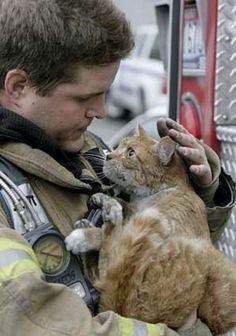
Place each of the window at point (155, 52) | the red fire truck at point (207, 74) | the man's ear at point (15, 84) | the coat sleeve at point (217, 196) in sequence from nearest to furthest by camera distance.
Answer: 1. the man's ear at point (15, 84)
2. the coat sleeve at point (217, 196)
3. the red fire truck at point (207, 74)
4. the window at point (155, 52)

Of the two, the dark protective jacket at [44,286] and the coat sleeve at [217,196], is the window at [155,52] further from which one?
the dark protective jacket at [44,286]

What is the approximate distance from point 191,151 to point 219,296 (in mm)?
456

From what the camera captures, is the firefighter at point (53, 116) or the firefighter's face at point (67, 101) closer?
the firefighter at point (53, 116)

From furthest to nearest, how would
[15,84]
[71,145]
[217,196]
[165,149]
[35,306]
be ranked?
[217,196]
[165,149]
[71,145]
[15,84]
[35,306]

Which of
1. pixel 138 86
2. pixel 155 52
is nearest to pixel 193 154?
pixel 138 86

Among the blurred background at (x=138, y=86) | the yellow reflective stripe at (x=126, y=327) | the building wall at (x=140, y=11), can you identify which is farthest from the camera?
the building wall at (x=140, y=11)

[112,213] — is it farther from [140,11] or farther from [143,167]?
[140,11]

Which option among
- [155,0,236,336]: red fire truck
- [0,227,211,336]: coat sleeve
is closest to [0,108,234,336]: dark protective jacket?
[0,227,211,336]: coat sleeve

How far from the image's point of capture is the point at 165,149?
236 centimetres

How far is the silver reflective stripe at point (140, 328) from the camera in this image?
6.03 ft

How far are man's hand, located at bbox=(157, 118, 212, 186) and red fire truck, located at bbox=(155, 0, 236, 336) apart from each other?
100cm

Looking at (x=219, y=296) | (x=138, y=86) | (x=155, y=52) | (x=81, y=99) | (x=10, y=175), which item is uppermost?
(x=81, y=99)

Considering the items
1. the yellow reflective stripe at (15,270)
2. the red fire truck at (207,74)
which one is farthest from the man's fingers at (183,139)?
the red fire truck at (207,74)

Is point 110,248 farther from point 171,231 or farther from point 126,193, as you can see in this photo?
point 126,193
